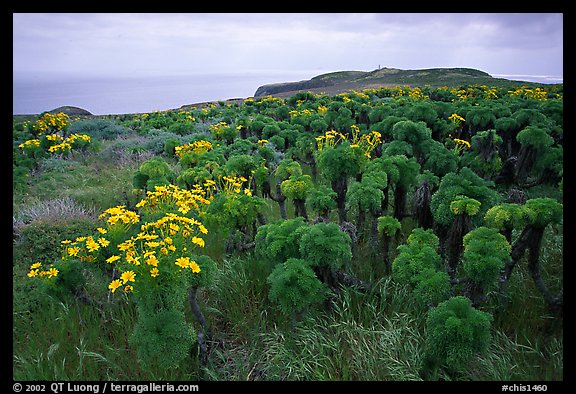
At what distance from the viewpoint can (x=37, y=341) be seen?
144 inches

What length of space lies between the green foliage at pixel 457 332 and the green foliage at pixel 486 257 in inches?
12.5

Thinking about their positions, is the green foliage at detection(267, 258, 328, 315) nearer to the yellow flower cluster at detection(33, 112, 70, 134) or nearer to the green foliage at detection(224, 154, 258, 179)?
the green foliage at detection(224, 154, 258, 179)

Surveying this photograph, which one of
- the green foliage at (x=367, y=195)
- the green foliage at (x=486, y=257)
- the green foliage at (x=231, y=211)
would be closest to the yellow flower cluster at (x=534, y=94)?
the green foliage at (x=367, y=195)

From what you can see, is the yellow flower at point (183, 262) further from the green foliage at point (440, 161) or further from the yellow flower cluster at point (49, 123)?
the yellow flower cluster at point (49, 123)

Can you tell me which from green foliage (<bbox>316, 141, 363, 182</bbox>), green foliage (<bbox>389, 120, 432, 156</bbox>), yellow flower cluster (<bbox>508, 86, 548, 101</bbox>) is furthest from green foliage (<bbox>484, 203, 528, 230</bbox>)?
yellow flower cluster (<bbox>508, 86, 548, 101</bbox>)

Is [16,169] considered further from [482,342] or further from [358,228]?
[482,342]

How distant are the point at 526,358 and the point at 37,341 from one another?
15.5 feet

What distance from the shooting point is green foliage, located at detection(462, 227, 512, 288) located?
290 cm

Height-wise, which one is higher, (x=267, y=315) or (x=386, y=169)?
(x=386, y=169)

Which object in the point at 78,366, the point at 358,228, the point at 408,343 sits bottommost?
the point at 78,366

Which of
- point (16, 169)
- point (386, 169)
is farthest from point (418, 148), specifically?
point (16, 169)

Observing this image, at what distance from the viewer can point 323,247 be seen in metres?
3.20

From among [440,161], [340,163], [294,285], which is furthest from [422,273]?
[440,161]

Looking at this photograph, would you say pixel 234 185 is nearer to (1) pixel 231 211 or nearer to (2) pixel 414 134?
(1) pixel 231 211
